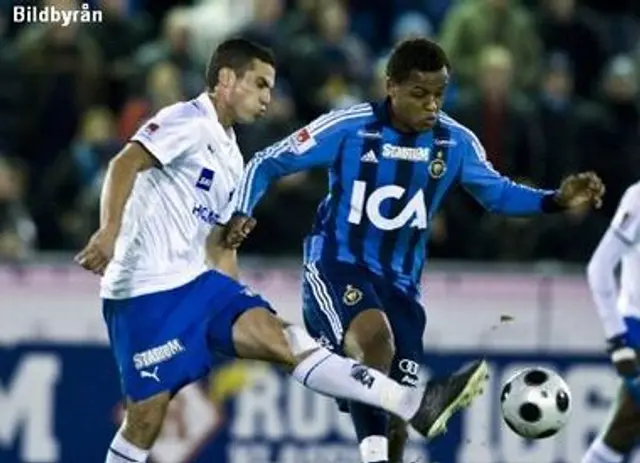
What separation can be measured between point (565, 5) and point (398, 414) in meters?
7.49

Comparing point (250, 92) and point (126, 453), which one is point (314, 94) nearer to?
point (250, 92)

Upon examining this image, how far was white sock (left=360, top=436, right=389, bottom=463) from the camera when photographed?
420 inches

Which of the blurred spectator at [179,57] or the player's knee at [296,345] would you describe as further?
the blurred spectator at [179,57]

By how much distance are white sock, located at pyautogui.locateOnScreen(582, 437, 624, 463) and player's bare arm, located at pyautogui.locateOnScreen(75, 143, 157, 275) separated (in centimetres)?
384

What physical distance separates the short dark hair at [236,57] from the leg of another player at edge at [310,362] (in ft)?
3.70

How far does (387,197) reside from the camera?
10977 mm

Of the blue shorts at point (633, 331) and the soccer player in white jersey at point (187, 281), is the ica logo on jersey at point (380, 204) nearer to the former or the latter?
the soccer player in white jersey at point (187, 281)

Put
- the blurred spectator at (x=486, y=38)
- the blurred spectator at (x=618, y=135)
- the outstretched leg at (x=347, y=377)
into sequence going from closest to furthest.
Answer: the outstretched leg at (x=347, y=377) < the blurred spectator at (x=618, y=135) < the blurred spectator at (x=486, y=38)

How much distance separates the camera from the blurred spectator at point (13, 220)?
14.5 metres

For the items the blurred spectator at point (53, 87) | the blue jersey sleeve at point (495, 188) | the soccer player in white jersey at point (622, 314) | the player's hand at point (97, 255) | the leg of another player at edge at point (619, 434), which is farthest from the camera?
the blurred spectator at point (53, 87)

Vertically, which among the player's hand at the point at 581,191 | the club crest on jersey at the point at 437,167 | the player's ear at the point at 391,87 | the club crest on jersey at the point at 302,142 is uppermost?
the player's ear at the point at 391,87

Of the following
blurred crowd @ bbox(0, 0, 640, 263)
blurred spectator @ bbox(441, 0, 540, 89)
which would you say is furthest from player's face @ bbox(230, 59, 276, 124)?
blurred spectator @ bbox(441, 0, 540, 89)

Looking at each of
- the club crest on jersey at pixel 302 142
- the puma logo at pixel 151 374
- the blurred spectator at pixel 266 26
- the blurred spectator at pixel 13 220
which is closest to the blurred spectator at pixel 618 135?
the blurred spectator at pixel 266 26

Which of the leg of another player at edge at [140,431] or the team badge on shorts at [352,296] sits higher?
the team badge on shorts at [352,296]
